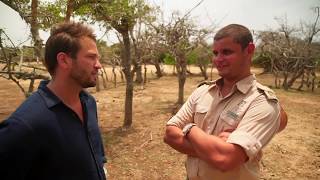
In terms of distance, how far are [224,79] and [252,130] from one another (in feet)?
1.68

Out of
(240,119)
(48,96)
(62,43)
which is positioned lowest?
(240,119)

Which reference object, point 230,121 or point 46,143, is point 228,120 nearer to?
point 230,121

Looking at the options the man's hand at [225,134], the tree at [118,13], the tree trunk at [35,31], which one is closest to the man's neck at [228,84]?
the man's hand at [225,134]

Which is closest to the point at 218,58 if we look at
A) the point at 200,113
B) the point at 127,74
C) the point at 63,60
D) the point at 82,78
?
the point at 200,113

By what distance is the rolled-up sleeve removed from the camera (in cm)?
230

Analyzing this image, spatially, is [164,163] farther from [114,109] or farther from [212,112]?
[114,109]

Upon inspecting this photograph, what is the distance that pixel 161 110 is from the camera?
13312 mm

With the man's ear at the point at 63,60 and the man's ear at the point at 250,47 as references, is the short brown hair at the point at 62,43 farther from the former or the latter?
the man's ear at the point at 250,47

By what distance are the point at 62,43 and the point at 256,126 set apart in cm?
144

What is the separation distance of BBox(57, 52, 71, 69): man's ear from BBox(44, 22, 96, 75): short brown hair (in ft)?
0.08

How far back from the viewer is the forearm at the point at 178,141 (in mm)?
2615

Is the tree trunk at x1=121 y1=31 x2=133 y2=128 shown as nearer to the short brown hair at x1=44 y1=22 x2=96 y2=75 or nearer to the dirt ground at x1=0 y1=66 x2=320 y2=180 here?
the dirt ground at x1=0 y1=66 x2=320 y2=180

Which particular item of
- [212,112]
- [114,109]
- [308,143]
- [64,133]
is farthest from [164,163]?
[114,109]

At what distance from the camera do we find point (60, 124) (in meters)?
2.13
